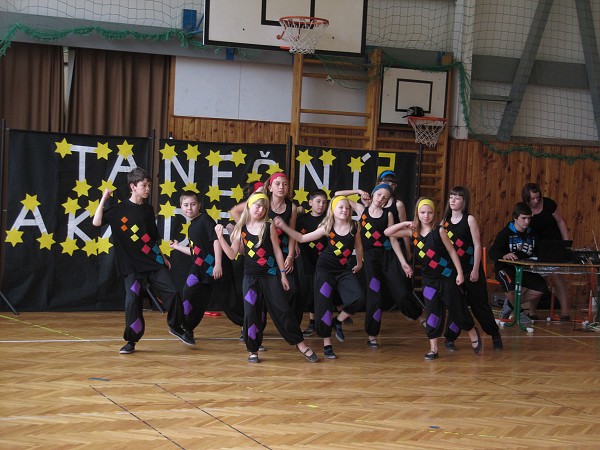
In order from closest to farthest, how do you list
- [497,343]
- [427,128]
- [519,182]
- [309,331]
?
[497,343], [309,331], [427,128], [519,182]

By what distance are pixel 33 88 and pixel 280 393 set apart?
5962mm

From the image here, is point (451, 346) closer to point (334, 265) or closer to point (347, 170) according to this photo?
point (334, 265)

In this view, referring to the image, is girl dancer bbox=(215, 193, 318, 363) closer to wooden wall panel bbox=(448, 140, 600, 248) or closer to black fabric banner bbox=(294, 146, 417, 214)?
black fabric banner bbox=(294, 146, 417, 214)

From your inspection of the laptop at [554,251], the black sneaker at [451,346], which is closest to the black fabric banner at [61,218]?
the black sneaker at [451,346]

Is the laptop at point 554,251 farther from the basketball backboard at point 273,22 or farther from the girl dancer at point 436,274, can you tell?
the basketball backboard at point 273,22

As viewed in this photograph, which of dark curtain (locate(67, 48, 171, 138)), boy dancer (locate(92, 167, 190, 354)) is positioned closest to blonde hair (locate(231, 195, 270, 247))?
boy dancer (locate(92, 167, 190, 354))

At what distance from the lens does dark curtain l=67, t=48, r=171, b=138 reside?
1041 cm

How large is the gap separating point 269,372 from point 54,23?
5657 millimetres

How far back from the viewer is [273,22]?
33.5ft

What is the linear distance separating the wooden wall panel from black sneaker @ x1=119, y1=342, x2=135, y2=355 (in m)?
6.04

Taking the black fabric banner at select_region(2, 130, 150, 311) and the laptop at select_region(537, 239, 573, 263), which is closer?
the black fabric banner at select_region(2, 130, 150, 311)

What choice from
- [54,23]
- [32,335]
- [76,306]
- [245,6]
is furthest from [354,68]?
[32,335]

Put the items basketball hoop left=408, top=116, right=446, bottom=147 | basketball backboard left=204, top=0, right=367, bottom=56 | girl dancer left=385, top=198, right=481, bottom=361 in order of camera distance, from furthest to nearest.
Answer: basketball hoop left=408, top=116, right=446, bottom=147, basketball backboard left=204, top=0, right=367, bottom=56, girl dancer left=385, top=198, right=481, bottom=361

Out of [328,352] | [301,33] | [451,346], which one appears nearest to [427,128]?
[301,33]
